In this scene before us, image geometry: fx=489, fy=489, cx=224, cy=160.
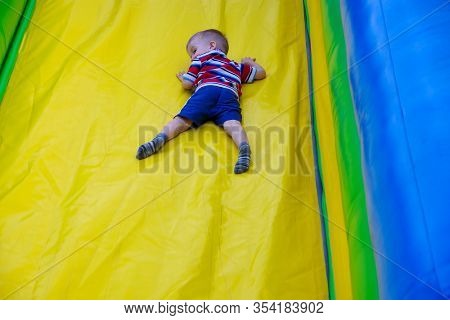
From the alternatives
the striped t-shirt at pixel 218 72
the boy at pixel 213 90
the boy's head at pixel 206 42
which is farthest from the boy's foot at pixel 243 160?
the boy's head at pixel 206 42

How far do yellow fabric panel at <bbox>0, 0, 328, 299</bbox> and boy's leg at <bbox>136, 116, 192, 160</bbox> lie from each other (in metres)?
0.02

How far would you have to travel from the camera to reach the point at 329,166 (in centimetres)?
126

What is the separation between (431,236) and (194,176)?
2.09ft

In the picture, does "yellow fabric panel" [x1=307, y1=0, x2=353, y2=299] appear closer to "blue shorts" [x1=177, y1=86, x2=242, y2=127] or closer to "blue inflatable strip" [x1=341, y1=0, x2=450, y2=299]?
"blue inflatable strip" [x1=341, y1=0, x2=450, y2=299]

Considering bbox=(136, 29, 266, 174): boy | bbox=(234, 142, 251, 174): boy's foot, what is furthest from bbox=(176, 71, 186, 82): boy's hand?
bbox=(234, 142, 251, 174): boy's foot

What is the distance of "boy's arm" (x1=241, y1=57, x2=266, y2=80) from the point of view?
1606 mm

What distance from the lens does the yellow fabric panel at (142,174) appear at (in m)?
1.07

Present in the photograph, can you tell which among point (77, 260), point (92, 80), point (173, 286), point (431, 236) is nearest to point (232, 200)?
point (173, 286)

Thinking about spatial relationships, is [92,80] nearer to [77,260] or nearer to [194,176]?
[194,176]

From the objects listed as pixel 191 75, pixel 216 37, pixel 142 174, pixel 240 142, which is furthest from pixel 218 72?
pixel 142 174

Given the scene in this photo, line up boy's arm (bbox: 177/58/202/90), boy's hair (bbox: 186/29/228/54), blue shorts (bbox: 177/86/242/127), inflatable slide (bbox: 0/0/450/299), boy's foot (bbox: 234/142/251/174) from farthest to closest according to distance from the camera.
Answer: boy's hair (bbox: 186/29/228/54) → boy's arm (bbox: 177/58/202/90) → blue shorts (bbox: 177/86/242/127) → boy's foot (bbox: 234/142/251/174) → inflatable slide (bbox: 0/0/450/299)

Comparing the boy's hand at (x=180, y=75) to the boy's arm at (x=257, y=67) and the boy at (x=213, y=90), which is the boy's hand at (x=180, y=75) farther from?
the boy's arm at (x=257, y=67)

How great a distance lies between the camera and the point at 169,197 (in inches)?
49.1

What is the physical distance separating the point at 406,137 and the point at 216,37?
0.86 meters
